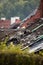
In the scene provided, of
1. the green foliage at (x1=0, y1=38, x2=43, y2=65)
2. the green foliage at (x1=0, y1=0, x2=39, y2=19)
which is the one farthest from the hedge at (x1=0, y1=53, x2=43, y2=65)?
the green foliage at (x1=0, y1=0, x2=39, y2=19)

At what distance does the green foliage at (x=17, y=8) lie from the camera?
89537 mm

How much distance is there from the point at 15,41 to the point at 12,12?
233 ft

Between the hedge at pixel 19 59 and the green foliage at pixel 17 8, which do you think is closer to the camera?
the hedge at pixel 19 59

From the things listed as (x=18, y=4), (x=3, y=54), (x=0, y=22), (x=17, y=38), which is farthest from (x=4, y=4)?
(x=3, y=54)

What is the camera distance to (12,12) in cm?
9212

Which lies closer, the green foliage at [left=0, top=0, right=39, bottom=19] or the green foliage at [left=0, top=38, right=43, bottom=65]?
the green foliage at [left=0, top=38, right=43, bottom=65]

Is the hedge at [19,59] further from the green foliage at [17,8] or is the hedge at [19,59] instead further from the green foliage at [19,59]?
the green foliage at [17,8]

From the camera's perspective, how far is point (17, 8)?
93812mm

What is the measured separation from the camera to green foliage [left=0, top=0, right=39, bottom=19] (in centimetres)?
8954

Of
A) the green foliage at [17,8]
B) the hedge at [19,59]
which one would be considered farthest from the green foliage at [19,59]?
the green foliage at [17,8]

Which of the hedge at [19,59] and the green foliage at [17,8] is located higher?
→ the hedge at [19,59]

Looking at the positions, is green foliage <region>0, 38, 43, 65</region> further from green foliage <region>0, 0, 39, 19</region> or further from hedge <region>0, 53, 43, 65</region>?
green foliage <region>0, 0, 39, 19</region>

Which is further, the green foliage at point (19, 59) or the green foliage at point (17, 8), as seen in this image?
the green foliage at point (17, 8)

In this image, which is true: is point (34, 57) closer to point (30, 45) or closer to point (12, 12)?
point (30, 45)
